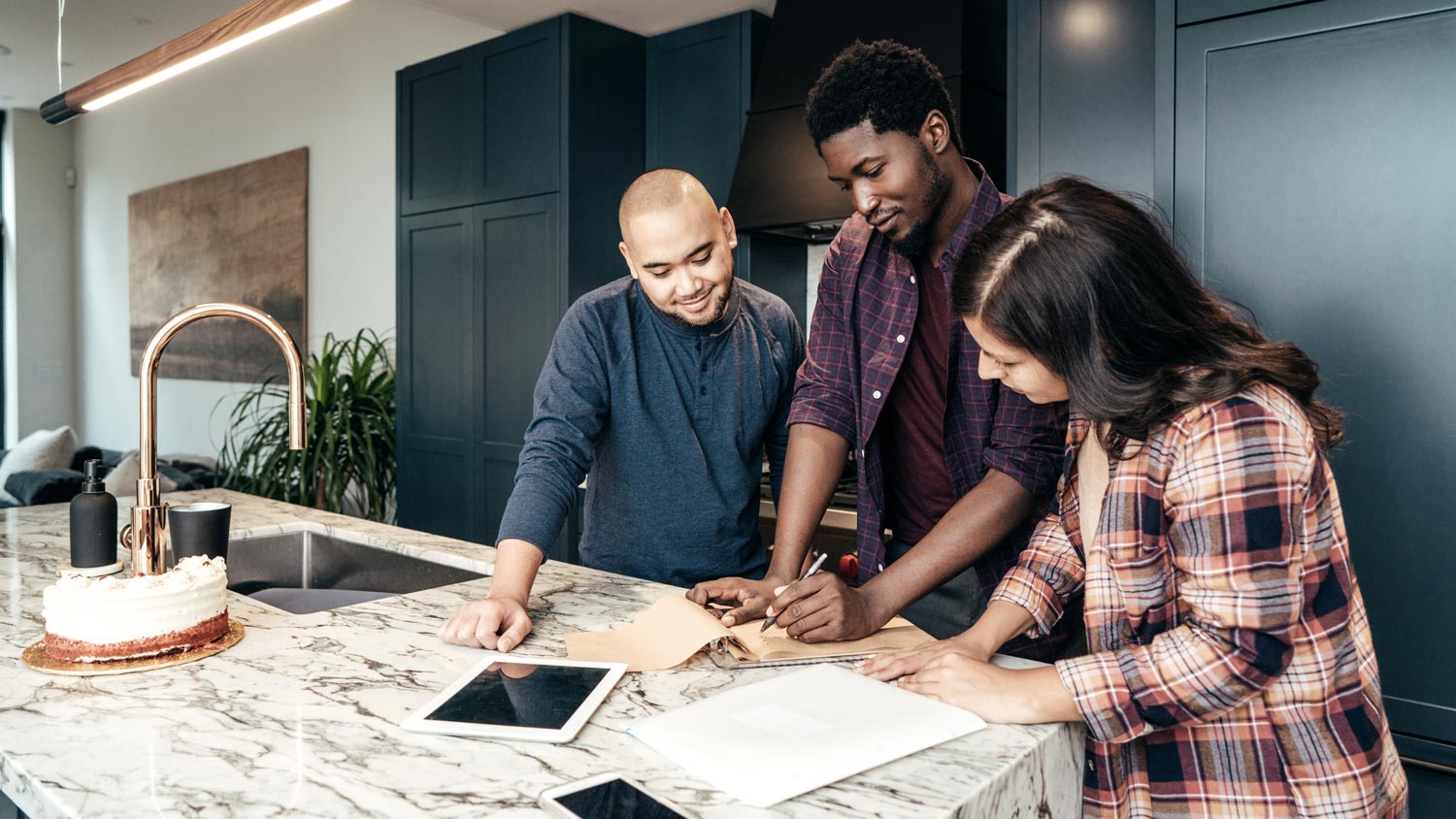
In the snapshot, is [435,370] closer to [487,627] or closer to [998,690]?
[487,627]

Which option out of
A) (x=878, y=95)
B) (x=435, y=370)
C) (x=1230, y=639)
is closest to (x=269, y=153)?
(x=435, y=370)

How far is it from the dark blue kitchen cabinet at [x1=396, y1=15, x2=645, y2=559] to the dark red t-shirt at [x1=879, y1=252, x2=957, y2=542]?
6.76 feet

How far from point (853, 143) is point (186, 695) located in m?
1.11

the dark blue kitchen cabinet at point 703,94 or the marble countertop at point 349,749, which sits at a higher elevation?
the dark blue kitchen cabinet at point 703,94

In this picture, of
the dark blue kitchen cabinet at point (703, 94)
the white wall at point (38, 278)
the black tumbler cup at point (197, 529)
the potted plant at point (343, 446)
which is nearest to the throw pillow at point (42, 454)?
the potted plant at point (343, 446)

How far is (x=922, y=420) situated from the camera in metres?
1.62

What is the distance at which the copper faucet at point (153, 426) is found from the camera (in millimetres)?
1209

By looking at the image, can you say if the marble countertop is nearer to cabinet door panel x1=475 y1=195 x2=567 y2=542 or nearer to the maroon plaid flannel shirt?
the maroon plaid flannel shirt

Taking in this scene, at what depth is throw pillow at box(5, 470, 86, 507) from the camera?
4594mm

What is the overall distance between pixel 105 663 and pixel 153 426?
30 cm

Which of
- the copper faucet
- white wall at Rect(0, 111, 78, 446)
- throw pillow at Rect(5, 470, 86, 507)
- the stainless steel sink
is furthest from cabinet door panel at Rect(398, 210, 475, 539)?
white wall at Rect(0, 111, 78, 446)

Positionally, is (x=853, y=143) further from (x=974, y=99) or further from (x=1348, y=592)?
(x=974, y=99)

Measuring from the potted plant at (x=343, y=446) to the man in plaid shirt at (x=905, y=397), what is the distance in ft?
10.7

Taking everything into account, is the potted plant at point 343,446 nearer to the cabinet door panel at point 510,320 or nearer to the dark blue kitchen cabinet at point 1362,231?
the cabinet door panel at point 510,320
